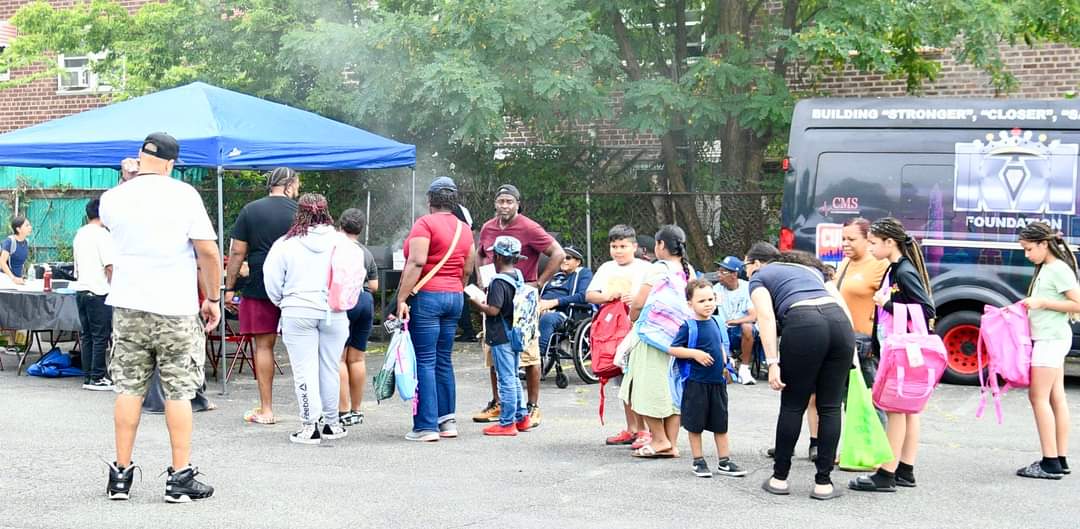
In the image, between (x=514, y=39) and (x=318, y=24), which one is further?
(x=318, y=24)

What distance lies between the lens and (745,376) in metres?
11.8

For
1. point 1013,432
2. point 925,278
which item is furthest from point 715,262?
point 925,278

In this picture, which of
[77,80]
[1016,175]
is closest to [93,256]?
[1016,175]

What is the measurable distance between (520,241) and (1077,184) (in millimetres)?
5430

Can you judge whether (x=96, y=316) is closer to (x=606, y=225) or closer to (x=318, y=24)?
(x=318, y=24)

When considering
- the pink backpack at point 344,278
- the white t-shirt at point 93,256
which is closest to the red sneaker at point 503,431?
the pink backpack at point 344,278

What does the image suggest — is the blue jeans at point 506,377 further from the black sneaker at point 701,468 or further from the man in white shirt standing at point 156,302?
the man in white shirt standing at point 156,302

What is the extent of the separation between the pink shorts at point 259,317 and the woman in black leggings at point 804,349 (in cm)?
376

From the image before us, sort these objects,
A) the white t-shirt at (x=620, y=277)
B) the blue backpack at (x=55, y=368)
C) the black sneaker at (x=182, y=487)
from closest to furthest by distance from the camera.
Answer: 1. the black sneaker at (x=182, y=487)
2. the white t-shirt at (x=620, y=277)
3. the blue backpack at (x=55, y=368)

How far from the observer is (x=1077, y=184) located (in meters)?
11.5

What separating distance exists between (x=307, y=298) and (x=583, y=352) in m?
4.05

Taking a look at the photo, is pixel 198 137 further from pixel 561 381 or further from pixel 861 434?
pixel 861 434

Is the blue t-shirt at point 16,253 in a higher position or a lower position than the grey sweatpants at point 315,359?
higher

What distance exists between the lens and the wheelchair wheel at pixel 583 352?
1164cm
